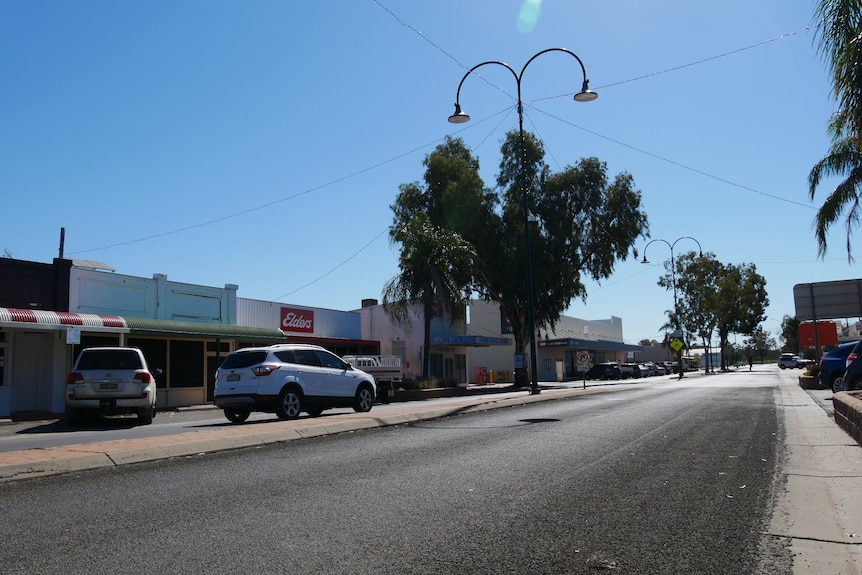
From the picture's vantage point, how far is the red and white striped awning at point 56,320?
20.5 metres

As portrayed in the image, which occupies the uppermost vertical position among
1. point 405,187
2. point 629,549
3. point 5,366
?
point 405,187

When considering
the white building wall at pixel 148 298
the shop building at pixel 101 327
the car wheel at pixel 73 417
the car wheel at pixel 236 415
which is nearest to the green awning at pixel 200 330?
the shop building at pixel 101 327

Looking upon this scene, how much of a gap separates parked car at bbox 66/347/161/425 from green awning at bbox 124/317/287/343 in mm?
8021

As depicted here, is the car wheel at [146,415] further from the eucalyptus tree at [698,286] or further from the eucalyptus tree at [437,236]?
the eucalyptus tree at [698,286]

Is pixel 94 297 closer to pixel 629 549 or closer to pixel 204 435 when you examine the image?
pixel 204 435

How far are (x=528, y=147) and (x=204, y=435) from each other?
38.0m

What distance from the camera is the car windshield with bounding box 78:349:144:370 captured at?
1700 cm

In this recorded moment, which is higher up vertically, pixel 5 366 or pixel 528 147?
pixel 528 147

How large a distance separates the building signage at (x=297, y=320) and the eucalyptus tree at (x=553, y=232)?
40.8 feet

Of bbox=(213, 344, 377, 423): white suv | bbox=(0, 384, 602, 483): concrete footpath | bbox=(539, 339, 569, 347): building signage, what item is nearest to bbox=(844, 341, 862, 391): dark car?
bbox=(0, 384, 602, 483): concrete footpath

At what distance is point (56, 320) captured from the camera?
21.7 meters

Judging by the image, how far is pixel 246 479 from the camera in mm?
7730

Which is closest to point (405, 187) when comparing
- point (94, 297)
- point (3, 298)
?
point (94, 297)

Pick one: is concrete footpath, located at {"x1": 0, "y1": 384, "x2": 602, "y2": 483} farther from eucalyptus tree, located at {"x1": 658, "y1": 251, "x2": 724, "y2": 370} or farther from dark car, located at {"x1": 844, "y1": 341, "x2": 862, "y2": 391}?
eucalyptus tree, located at {"x1": 658, "y1": 251, "x2": 724, "y2": 370}
